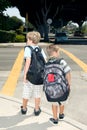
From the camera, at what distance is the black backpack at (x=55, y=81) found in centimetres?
644

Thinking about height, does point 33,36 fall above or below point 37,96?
above

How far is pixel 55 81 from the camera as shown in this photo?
6465mm

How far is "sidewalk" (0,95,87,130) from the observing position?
6605mm

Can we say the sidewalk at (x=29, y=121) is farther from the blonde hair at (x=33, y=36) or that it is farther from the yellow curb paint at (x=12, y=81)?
the yellow curb paint at (x=12, y=81)

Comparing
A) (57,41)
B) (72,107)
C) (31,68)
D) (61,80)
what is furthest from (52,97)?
(57,41)

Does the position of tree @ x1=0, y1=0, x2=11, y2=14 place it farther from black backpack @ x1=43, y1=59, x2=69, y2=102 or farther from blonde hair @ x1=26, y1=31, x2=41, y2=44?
black backpack @ x1=43, y1=59, x2=69, y2=102

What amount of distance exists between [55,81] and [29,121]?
0.96 m

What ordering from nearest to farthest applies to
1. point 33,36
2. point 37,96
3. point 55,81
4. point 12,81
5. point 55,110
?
1. point 55,81
2. point 55,110
3. point 33,36
4. point 37,96
5. point 12,81

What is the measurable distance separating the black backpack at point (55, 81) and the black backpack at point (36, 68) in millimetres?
475

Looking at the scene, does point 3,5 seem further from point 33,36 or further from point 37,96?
point 33,36

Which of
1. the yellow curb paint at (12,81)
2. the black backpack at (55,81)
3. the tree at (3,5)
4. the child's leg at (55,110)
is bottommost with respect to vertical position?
the yellow curb paint at (12,81)

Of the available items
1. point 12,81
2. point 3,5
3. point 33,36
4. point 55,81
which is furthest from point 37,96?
point 3,5

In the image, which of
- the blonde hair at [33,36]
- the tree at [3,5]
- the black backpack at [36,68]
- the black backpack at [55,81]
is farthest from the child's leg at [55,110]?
the tree at [3,5]

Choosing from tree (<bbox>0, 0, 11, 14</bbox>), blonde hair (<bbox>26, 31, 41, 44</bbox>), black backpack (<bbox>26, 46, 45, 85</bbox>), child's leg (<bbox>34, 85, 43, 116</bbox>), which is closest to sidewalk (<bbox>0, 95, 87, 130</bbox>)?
child's leg (<bbox>34, 85, 43, 116</bbox>)
